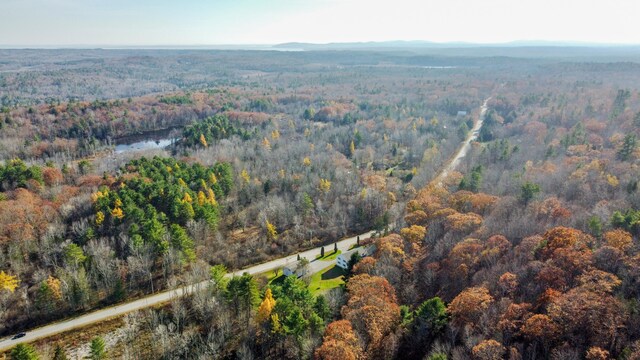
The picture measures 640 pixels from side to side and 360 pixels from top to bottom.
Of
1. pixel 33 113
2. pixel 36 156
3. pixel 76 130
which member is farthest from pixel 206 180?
pixel 33 113

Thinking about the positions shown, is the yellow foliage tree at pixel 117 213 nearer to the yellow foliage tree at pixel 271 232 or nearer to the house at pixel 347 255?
the yellow foliage tree at pixel 271 232

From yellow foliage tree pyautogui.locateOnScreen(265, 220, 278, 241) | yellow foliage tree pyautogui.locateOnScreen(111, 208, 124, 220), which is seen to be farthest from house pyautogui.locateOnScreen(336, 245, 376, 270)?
yellow foliage tree pyautogui.locateOnScreen(111, 208, 124, 220)

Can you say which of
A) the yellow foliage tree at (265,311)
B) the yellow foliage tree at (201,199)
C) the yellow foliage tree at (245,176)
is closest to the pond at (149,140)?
the yellow foliage tree at (245,176)

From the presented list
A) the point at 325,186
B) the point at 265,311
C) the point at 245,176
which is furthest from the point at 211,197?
the point at 265,311

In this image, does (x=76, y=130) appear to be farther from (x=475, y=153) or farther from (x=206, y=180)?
(x=475, y=153)

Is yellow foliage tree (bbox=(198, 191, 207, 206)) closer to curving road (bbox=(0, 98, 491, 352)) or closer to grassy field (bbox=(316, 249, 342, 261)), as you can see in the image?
curving road (bbox=(0, 98, 491, 352))

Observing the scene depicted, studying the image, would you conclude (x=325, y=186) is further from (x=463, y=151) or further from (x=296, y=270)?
(x=463, y=151)
